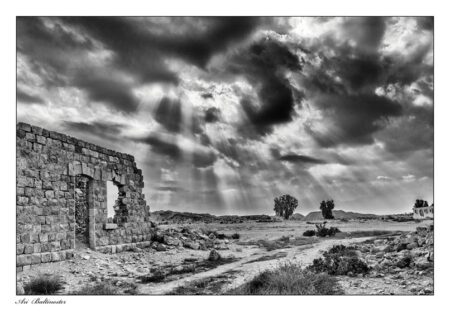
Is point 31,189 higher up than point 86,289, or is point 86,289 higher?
point 31,189

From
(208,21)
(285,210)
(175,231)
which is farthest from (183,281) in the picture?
(285,210)

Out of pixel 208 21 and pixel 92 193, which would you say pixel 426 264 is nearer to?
pixel 208 21

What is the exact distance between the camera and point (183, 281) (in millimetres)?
9141

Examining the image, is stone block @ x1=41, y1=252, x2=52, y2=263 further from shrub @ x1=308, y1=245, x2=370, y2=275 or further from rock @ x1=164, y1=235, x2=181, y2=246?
shrub @ x1=308, y1=245, x2=370, y2=275

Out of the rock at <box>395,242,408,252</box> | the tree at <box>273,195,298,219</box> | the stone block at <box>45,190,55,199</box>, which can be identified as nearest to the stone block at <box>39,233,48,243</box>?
the stone block at <box>45,190,55,199</box>

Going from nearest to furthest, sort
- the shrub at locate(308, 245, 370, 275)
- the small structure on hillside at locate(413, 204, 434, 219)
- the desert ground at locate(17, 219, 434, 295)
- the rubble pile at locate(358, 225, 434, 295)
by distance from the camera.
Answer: the rubble pile at locate(358, 225, 434, 295), the desert ground at locate(17, 219, 434, 295), the shrub at locate(308, 245, 370, 275), the small structure on hillside at locate(413, 204, 434, 219)

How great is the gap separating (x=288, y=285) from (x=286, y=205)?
52.8 metres

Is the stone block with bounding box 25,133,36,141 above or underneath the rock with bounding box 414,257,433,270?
above

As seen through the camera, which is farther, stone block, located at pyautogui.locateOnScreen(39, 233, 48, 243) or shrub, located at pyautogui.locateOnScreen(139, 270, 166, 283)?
stone block, located at pyautogui.locateOnScreen(39, 233, 48, 243)

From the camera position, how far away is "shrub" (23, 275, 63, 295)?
7828mm

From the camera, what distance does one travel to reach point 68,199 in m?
11.7

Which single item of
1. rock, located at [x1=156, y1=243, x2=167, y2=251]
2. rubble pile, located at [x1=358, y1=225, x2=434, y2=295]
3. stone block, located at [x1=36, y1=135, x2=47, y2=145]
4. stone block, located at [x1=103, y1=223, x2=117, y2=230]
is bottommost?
rock, located at [x1=156, y1=243, x2=167, y2=251]

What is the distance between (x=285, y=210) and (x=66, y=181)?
5064 centimetres

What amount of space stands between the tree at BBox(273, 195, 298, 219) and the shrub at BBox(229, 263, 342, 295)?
51.3m
